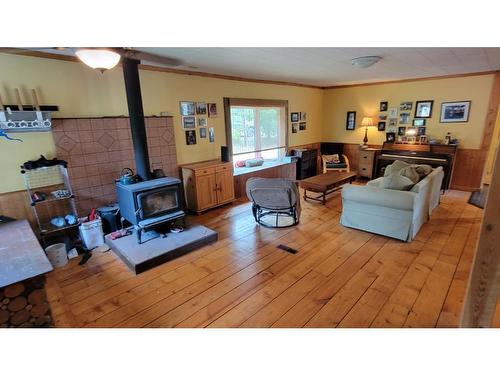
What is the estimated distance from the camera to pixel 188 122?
4.38 meters

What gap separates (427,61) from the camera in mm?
3855

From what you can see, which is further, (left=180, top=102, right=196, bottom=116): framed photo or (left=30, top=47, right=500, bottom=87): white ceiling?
(left=180, top=102, right=196, bottom=116): framed photo

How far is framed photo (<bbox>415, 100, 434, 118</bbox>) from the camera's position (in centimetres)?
555

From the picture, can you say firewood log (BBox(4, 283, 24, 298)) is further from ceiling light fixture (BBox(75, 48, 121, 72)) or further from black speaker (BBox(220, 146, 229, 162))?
black speaker (BBox(220, 146, 229, 162))

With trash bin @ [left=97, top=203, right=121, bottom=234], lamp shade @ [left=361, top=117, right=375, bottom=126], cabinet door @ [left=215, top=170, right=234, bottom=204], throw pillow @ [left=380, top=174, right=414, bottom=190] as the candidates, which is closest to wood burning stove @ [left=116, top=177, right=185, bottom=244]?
trash bin @ [left=97, top=203, right=121, bottom=234]

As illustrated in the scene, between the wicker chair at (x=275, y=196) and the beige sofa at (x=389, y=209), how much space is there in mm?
715

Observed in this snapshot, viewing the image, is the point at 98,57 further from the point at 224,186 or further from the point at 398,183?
the point at 398,183

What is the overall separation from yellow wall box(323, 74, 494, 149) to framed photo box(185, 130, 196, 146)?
14.0 feet

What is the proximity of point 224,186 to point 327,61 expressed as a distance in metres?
2.54

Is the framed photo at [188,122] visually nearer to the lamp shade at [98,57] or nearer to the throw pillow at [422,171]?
the lamp shade at [98,57]

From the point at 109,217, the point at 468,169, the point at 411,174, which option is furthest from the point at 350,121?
the point at 109,217
